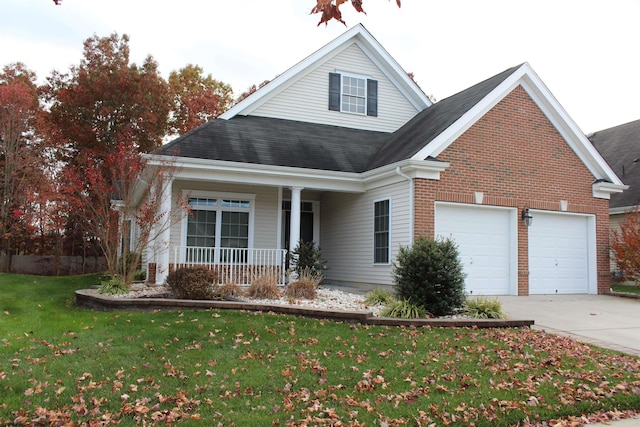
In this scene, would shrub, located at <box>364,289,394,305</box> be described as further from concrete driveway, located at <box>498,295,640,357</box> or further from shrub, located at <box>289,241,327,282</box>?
shrub, located at <box>289,241,327,282</box>

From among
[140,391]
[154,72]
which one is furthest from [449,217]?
[154,72]

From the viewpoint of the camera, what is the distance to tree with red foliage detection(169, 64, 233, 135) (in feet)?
101

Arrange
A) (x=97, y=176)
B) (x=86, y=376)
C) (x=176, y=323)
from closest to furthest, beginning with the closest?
(x=86, y=376), (x=176, y=323), (x=97, y=176)

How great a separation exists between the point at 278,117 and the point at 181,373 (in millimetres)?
12428

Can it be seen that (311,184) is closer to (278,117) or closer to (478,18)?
(278,117)

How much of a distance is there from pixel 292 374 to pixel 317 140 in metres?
11.1

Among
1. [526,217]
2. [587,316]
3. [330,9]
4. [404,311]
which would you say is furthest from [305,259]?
[330,9]

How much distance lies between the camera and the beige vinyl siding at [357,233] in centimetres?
1324

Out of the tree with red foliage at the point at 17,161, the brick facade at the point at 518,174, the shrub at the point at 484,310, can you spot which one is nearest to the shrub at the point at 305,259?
the brick facade at the point at 518,174

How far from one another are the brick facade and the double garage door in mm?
249

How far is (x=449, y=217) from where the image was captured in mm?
13211

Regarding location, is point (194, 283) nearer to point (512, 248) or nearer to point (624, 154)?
point (512, 248)

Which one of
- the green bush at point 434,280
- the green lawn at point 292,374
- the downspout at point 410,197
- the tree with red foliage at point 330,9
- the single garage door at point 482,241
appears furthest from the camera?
the single garage door at point 482,241

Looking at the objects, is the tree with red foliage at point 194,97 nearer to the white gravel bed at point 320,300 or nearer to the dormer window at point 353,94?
the dormer window at point 353,94
